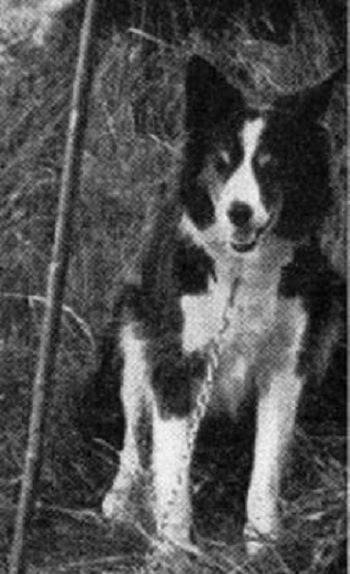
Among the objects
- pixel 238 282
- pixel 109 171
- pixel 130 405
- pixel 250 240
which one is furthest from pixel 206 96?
pixel 130 405

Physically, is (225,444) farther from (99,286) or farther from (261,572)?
(261,572)

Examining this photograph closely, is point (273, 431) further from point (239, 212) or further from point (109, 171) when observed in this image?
point (109, 171)

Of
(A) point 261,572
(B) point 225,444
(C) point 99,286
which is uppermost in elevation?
(A) point 261,572

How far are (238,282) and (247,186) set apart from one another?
1.08 ft

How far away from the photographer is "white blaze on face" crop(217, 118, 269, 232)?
3.94m

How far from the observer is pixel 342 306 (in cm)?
430

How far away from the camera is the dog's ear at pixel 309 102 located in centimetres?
407

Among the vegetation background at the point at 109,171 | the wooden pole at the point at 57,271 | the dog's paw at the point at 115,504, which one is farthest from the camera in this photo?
the vegetation background at the point at 109,171

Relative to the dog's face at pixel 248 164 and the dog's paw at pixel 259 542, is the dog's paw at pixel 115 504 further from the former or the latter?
the dog's face at pixel 248 164

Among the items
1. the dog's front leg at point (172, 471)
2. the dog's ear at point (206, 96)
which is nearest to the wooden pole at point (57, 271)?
the dog's front leg at point (172, 471)

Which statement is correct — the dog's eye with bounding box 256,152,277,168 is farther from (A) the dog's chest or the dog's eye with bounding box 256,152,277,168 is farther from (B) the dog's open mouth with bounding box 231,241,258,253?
(A) the dog's chest

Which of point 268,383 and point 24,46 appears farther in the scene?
point 24,46

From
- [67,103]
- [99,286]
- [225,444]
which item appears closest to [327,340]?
[225,444]

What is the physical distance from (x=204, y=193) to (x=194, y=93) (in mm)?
284
